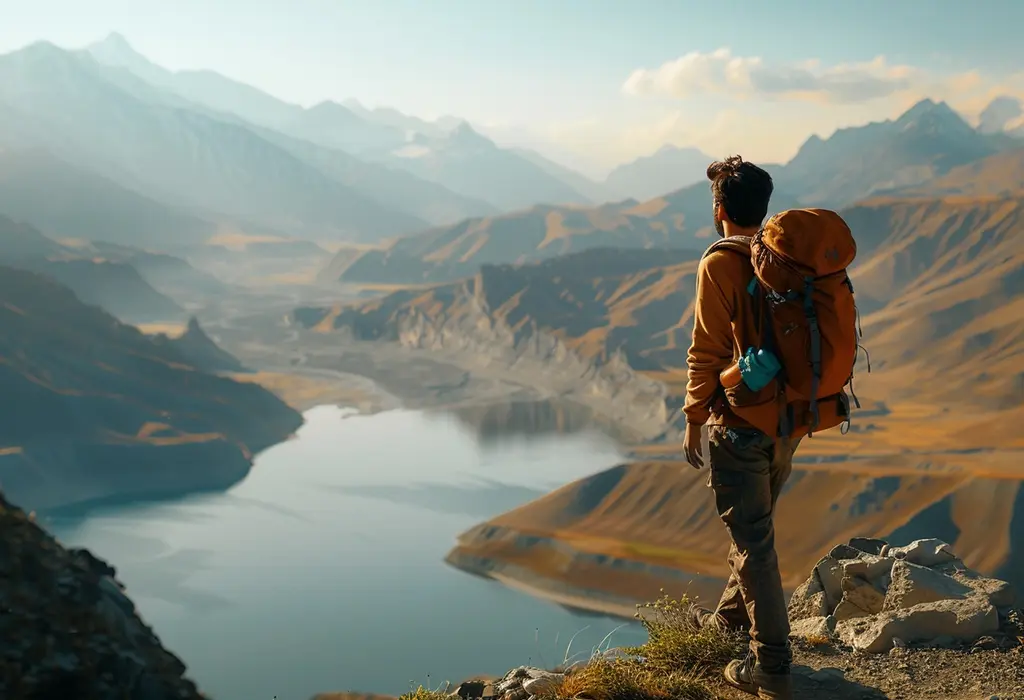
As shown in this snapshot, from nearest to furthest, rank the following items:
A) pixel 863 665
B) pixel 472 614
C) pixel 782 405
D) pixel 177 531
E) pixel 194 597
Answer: pixel 782 405
pixel 863 665
pixel 472 614
pixel 194 597
pixel 177 531

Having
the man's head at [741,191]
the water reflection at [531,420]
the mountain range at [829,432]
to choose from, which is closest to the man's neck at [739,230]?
the man's head at [741,191]

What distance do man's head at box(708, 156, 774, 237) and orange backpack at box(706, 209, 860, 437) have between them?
323 mm

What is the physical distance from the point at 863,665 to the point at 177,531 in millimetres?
66633

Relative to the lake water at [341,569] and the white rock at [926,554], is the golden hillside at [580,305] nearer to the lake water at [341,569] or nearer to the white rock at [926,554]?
the lake water at [341,569]

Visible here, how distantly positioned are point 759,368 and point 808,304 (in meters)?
0.35

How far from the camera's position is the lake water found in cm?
4425

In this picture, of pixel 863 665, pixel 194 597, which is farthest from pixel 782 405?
pixel 194 597

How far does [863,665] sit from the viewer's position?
5641mm

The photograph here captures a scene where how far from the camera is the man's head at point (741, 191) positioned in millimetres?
4445

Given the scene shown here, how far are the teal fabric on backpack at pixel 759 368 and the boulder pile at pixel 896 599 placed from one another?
9.34 feet

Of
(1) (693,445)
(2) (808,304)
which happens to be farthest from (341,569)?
(2) (808,304)

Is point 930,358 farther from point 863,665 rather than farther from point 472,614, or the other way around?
point 863,665

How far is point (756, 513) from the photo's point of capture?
4395mm

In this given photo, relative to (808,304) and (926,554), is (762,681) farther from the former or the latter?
(926,554)
